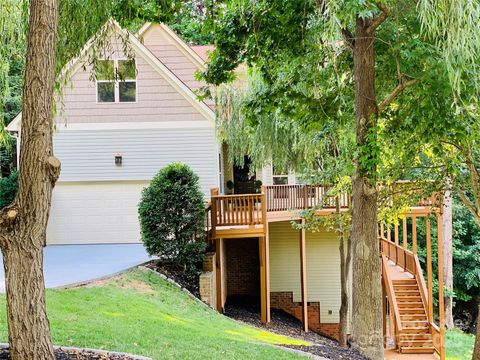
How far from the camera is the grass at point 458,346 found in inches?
606

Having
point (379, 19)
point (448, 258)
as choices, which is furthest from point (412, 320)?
point (379, 19)

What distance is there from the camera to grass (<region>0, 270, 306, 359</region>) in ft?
18.6

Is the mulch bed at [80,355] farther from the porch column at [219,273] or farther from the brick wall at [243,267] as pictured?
the brick wall at [243,267]

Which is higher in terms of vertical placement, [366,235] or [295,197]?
[295,197]

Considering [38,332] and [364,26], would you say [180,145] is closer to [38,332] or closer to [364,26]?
[364,26]

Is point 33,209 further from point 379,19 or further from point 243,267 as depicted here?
point 243,267

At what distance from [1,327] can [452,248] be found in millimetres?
18265

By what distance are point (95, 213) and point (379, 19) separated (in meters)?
11.7

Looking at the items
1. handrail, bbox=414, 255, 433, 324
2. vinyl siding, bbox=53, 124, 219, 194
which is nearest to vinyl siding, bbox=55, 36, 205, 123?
vinyl siding, bbox=53, 124, 219, 194

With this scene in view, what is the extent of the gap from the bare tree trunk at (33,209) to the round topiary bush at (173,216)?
22.1 ft

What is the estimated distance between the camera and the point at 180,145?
1550 cm

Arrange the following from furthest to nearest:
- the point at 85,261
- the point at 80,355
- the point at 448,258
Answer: the point at 448,258 < the point at 85,261 < the point at 80,355

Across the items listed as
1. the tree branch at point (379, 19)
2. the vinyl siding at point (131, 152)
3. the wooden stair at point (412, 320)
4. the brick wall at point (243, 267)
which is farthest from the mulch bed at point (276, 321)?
the tree branch at point (379, 19)

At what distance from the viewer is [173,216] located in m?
10.8
